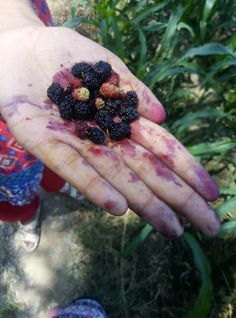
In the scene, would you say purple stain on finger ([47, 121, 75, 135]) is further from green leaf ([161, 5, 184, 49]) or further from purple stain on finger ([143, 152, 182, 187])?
green leaf ([161, 5, 184, 49])

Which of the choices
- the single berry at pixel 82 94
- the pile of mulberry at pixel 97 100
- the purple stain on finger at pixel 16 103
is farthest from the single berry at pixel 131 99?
the purple stain on finger at pixel 16 103

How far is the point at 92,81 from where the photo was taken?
2.15m

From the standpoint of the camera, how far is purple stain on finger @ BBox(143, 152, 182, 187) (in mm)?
1722

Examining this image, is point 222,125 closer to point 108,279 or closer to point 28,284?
point 108,279

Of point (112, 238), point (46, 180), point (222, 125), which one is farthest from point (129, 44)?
point (112, 238)

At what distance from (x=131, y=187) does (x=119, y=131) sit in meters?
Result: 0.40

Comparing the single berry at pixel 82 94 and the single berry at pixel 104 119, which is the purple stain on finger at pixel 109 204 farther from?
the single berry at pixel 82 94

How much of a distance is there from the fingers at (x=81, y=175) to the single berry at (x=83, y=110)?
0.39 metres

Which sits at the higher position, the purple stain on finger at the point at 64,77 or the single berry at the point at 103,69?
the single berry at the point at 103,69

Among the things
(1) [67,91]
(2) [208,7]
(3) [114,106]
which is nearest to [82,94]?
(1) [67,91]

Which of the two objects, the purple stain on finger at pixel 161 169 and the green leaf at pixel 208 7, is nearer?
the purple stain on finger at pixel 161 169

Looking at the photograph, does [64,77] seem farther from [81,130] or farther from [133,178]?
[133,178]

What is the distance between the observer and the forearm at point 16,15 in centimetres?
226

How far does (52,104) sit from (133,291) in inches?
54.4
